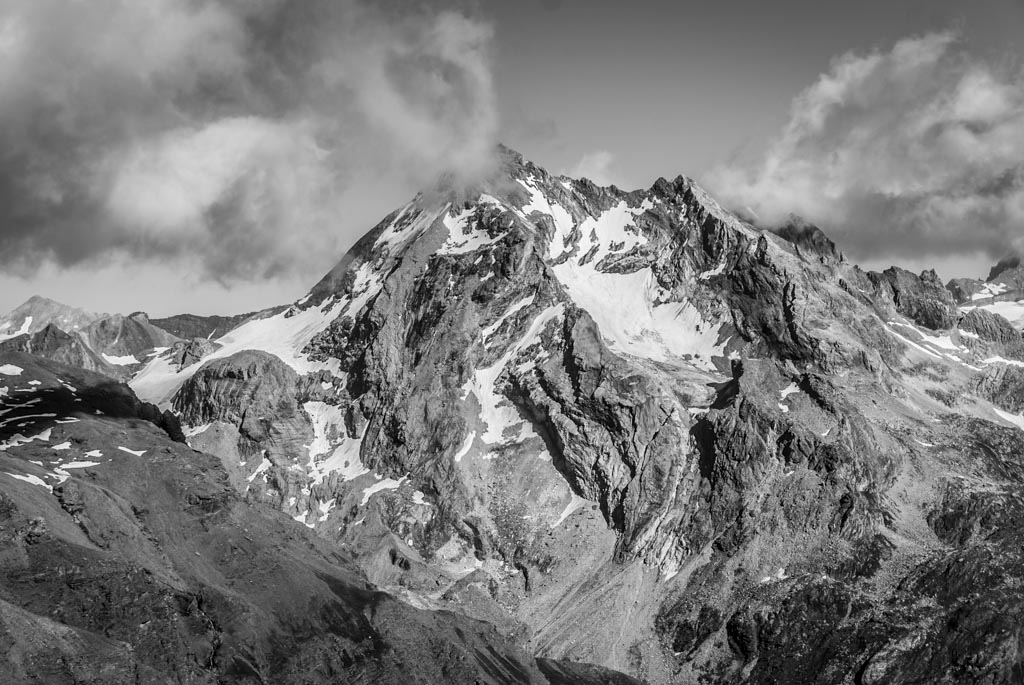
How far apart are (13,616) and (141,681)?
68.1 feet

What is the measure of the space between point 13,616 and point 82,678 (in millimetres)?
14181

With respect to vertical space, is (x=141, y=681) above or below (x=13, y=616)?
below

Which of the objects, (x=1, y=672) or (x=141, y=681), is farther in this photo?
(x=141, y=681)

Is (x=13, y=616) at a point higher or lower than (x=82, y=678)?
higher

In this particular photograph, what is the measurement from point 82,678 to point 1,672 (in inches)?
461

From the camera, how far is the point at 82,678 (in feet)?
630

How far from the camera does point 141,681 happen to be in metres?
199

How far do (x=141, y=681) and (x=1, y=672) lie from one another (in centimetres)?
2159

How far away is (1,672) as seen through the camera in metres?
185

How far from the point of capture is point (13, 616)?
195500 mm
